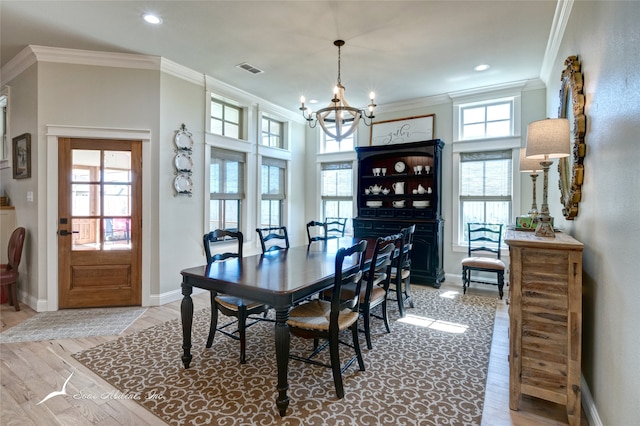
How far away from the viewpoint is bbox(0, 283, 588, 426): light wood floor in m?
1.92

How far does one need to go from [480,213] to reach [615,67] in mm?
3574

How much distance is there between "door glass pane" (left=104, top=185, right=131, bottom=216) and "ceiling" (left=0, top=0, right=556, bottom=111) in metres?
1.57

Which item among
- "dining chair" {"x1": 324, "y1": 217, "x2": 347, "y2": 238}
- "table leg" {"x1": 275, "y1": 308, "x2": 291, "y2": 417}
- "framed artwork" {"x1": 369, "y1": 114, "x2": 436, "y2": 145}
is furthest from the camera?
"dining chair" {"x1": 324, "y1": 217, "x2": 347, "y2": 238}

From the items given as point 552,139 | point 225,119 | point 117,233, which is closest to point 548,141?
point 552,139

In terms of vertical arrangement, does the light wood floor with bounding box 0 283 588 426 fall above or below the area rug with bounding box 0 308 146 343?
below

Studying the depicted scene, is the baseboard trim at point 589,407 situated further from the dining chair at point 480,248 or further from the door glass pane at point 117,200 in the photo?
the door glass pane at point 117,200

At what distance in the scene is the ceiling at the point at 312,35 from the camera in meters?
2.87

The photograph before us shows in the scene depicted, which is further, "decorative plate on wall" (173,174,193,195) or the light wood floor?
"decorative plate on wall" (173,174,193,195)

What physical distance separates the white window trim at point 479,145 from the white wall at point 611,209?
96.3 inches

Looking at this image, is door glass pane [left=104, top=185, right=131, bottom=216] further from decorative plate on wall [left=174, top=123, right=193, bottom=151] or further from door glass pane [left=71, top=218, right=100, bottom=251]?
decorative plate on wall [left=174, top=123, right=193, bottom=151]

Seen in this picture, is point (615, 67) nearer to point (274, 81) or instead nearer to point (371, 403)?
point (371, 403)

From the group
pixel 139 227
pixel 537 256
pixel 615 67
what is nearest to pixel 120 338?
pixel 139 227

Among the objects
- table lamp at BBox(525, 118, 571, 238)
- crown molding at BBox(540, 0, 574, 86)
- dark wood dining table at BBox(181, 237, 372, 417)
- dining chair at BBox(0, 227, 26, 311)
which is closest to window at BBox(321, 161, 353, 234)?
crown molding at BBox(540, 0, 574, 86)

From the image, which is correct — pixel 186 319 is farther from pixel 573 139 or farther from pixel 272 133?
pixel 272 133
